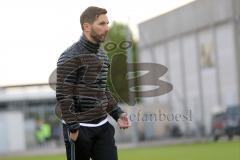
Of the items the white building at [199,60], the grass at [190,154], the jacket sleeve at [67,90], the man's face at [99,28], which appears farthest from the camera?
Result: the white building at [199,60]

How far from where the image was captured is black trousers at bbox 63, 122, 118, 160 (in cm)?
520

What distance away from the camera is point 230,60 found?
26.7m

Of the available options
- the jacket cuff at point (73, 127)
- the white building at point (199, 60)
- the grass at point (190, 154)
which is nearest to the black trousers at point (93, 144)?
the jacket cuff at point (73, 127)

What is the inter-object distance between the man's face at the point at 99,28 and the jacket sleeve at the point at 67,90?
0.22 m

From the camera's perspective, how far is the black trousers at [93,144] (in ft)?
17.1

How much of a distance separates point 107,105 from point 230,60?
2170 cm

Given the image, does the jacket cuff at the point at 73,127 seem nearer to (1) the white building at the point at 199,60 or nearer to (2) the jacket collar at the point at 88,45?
(2) the jacket collar at the point at 88,45

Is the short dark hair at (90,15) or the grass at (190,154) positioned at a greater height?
the short dark hair at (90,15)

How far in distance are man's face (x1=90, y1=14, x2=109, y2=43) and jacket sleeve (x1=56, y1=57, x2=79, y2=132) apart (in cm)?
22

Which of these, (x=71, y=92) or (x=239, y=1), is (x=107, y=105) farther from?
(x=239, y=1)

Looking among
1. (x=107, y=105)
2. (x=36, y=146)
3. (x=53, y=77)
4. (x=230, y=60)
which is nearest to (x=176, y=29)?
(x=230, y=60)

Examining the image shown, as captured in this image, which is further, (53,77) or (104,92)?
(53,77)

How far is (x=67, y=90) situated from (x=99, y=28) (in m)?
0.50

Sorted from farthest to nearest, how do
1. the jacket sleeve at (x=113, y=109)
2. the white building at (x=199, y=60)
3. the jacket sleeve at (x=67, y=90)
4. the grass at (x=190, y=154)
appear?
the white building at (x=199, y=60) → the grass at (x=190, y=154) → the jacket sleeve at (x=113, y=109) → the jacket sleeve at (x=67, y=90)
